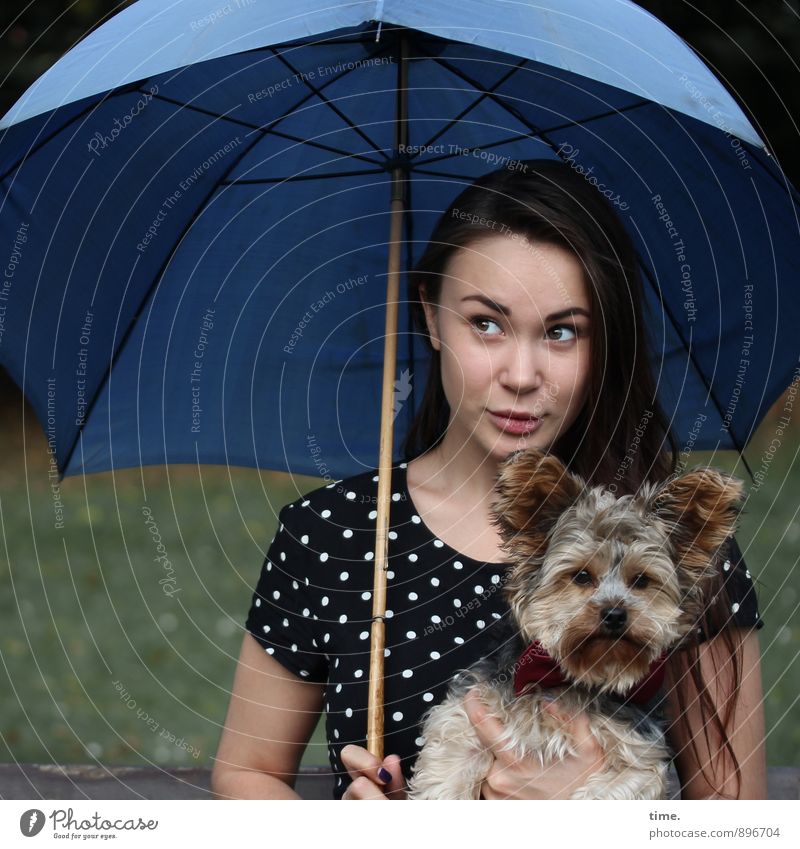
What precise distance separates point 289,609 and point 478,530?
2.00 ft

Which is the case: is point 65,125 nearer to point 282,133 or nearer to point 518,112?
point 282,133

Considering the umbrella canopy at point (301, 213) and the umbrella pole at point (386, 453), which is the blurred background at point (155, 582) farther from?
the umbrella pole at point (386, 453)

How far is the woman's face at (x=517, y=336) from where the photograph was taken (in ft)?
10.2

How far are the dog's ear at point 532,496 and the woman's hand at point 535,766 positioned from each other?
1.46ft

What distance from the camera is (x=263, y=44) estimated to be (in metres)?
2.69

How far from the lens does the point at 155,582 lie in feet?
23.8

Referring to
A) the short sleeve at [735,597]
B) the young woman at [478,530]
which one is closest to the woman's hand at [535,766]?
the young woman at [478,530]

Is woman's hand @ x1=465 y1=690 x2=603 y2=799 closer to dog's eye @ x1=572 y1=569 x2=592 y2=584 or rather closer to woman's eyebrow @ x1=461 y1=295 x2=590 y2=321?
dog's eye @ x1=572 y1=569 x2=592 y2=584

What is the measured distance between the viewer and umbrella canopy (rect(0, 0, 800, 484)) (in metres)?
2.96

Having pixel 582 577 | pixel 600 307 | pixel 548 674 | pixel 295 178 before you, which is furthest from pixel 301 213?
pixel 548 674

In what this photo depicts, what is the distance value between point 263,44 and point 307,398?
1367mm

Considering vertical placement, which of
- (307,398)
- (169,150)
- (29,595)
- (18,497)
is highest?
(169,150)
